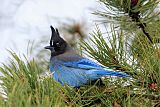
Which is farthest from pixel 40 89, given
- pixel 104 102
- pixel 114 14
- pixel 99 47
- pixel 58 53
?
pixel 58 53

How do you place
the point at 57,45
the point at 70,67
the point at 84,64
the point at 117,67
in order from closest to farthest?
the point at 117,67 → the point at 84,64 → the point at 70,67 → the point at 57,45

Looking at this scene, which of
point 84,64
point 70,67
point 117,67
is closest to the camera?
point 117,67

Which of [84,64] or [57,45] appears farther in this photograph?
[57,45]

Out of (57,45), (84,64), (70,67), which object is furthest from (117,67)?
(57,45)

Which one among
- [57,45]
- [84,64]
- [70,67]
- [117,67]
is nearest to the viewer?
[117,67]

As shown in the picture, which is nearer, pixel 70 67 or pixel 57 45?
pixel 70 67

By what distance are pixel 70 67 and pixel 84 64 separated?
13 centimetres

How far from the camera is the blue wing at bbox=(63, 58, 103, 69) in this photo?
1158 mm

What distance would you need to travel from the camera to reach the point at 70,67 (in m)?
1.39

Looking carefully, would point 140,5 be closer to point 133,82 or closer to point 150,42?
point 150,42

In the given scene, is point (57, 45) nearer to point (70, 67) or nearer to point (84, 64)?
point (70, 67)

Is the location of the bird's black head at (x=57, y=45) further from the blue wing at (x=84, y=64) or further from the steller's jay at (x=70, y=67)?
the blue wing at (x=84, y=64)

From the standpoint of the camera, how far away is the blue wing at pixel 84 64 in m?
1.16

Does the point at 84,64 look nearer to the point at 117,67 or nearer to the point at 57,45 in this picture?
the point at 117,67
